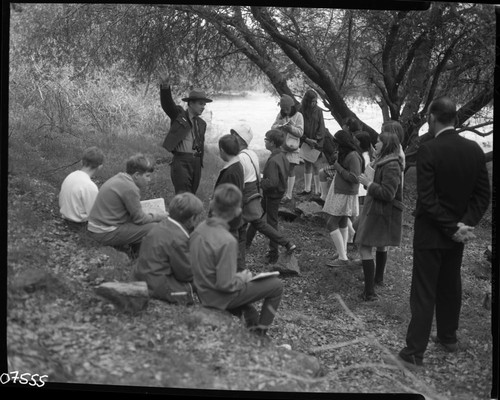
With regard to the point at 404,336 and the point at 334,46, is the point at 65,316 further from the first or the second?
the point at 334,46

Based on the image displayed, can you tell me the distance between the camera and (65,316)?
4.95m

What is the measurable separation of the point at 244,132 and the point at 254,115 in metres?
0.42

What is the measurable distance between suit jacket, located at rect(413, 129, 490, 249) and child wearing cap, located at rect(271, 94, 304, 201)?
1463mm

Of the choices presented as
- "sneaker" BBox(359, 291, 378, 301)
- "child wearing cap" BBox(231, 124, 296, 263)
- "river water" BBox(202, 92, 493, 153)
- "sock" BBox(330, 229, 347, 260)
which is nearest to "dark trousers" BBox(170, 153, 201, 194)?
"river water" BBox(202, 92, 493, 153)

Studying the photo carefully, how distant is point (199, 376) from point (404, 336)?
5.96 feet

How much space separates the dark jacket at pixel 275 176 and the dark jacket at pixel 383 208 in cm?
80

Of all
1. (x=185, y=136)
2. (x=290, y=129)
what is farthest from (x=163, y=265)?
(x=290, y=129)

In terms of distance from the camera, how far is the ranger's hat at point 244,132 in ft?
18.0

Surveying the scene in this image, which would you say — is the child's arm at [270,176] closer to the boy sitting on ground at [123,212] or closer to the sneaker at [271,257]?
the sneaker at [271,257]

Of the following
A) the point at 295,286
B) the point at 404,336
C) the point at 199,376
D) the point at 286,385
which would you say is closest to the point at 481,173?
the point at 404,336

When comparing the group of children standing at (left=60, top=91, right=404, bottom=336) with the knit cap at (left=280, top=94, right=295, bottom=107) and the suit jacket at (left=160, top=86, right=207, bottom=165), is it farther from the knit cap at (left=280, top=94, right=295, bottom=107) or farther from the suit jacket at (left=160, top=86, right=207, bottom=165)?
the suit jacket at (left=160, top=86, right=207, bottom=165)

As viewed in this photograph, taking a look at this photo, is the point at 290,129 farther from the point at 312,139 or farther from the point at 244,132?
the point at 244,132

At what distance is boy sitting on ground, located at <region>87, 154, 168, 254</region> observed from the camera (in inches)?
213

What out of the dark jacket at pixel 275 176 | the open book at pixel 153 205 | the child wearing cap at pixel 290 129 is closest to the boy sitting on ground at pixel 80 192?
the open book at pixel 153 205
